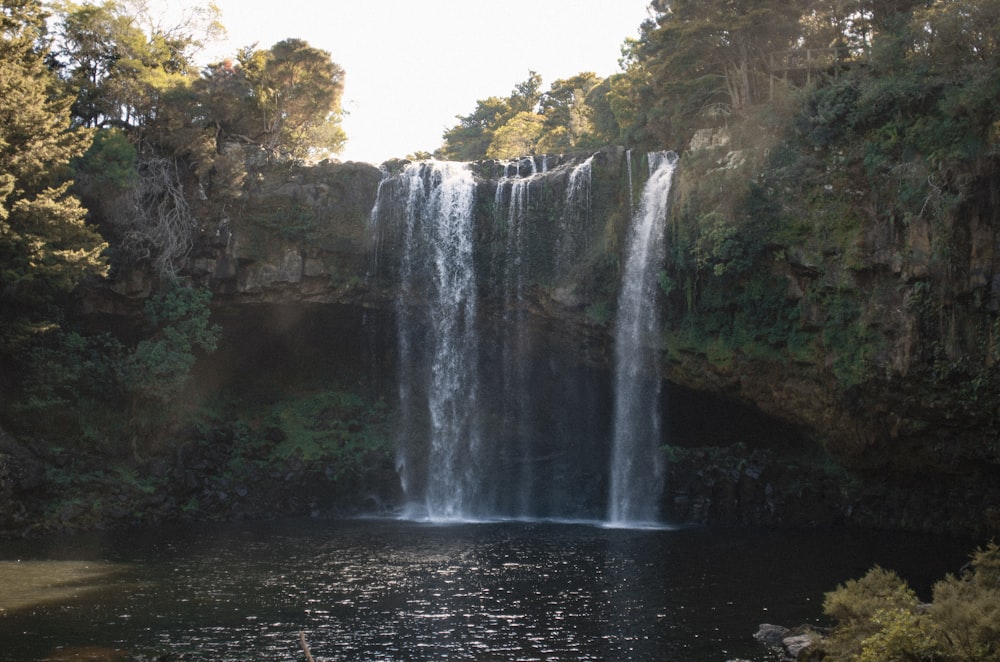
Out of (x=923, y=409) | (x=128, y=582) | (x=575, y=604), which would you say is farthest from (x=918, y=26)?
(x=128, y=582)

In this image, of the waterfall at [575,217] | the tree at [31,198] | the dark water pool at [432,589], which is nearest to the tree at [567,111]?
the waterfall at [575,217]

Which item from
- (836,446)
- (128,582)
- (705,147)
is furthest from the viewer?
(705,147)

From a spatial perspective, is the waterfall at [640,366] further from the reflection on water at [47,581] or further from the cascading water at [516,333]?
the reflection on water at [47,581]

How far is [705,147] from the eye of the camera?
98.2 feet

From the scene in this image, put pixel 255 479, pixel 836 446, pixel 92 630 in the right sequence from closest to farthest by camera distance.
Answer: pixel 92 630 → pixel 836 446 → pixel 255 479

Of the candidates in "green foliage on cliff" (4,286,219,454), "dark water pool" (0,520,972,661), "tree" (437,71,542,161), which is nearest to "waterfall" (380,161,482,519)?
"dark water pool" (0,520,972,661)

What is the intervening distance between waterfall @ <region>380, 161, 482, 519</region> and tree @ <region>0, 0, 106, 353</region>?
11.6 m

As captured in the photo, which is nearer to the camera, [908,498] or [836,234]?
[836,234]

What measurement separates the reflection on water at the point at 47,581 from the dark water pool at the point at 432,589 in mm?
53

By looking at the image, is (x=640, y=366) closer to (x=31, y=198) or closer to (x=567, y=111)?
(x=31, y=198)

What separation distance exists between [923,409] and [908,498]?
15.3ft

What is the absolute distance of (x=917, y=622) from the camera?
12250 millimetres

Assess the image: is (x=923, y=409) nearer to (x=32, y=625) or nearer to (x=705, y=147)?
(x=705, y=147)

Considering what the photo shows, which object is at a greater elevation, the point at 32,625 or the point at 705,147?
the point at 705,147
